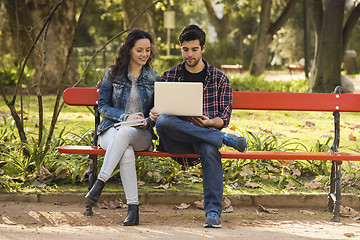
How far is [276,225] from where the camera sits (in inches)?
185

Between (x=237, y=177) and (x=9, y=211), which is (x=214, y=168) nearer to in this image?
(x=237, y=177)

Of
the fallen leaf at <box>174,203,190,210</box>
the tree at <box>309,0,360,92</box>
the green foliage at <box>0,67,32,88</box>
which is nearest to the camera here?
the fallen leaf at <box>174,203,190,210</box>

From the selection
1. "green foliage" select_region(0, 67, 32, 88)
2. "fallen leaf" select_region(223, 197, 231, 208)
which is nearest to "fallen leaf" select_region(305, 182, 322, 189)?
"fallen leaf" select_region(223, 197, 231, 208)

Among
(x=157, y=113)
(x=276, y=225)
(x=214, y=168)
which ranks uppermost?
(x=157, y=113)

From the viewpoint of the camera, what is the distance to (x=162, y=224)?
4660mm

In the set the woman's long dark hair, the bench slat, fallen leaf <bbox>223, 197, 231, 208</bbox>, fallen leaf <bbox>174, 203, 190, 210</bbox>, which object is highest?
the woman's long dark hair

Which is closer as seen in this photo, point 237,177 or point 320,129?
point 237,177

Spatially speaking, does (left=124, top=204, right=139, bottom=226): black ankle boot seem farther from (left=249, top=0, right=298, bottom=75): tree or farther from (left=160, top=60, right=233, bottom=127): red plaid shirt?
(left=249, top=0, right=298, bottom=75): tree

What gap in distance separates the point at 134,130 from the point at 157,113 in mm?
220

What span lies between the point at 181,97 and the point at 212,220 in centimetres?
94

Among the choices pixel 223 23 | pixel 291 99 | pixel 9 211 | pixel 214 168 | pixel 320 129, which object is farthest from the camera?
pixel 223 23

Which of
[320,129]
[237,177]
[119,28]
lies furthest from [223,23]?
[237,177]

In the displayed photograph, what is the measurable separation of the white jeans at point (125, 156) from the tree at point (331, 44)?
9205mm

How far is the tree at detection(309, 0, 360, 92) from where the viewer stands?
13258 mm
